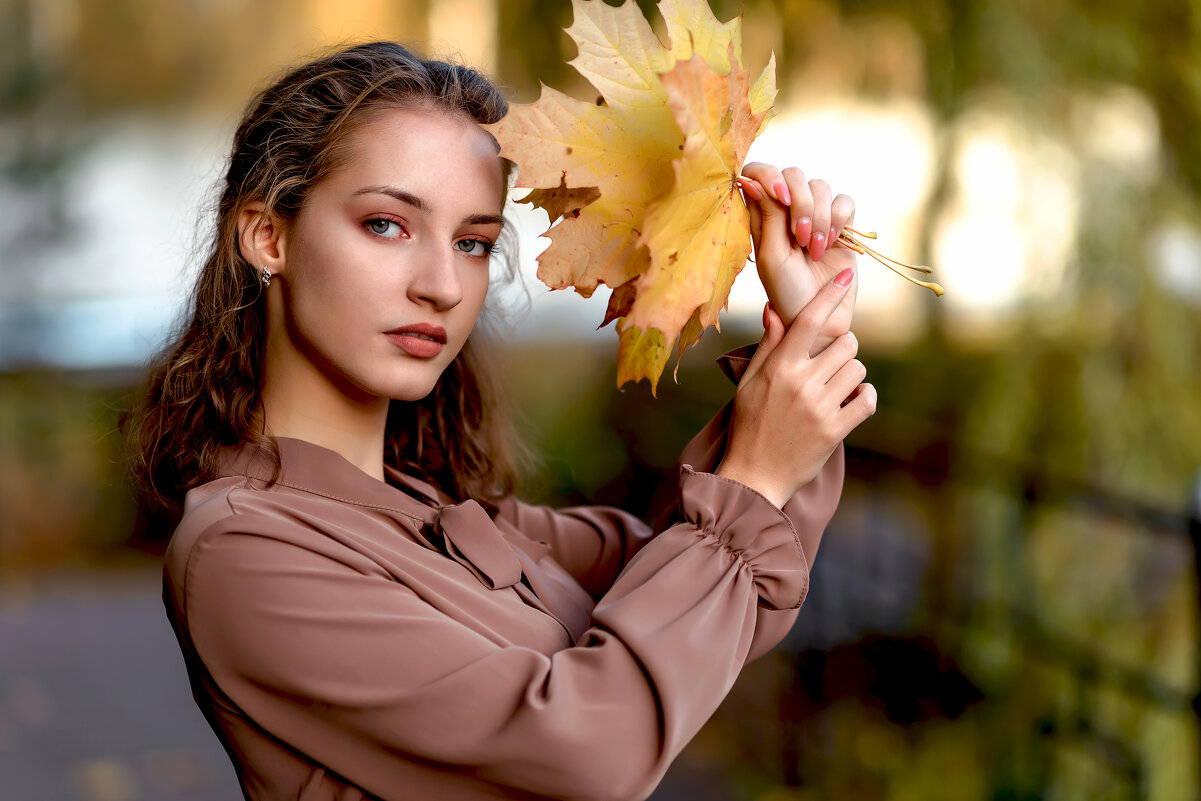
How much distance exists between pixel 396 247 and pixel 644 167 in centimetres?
25

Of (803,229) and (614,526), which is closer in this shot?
(803,229)

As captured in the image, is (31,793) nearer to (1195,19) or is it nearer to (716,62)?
(716,62)

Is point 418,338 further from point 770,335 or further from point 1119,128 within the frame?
point 1119,128

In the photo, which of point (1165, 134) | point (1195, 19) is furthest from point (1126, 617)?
point (1195, 19)

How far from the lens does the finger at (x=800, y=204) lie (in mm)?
1084

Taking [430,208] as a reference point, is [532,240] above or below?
below

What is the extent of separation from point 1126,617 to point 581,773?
2100 millimetres

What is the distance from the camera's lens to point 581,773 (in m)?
0.95

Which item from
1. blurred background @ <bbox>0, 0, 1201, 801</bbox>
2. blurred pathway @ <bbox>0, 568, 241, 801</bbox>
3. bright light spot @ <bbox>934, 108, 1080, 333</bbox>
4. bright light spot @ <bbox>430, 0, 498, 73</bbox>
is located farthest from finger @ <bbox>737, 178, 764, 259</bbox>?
bright light spot @ <bbox>430, 0, 498, 73</bbox>

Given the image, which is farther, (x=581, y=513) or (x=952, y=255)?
(x=952, y=255)

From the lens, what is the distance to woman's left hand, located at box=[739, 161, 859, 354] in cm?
108

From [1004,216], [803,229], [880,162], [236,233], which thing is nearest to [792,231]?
[803,229]

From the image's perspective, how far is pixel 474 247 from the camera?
3.91ft

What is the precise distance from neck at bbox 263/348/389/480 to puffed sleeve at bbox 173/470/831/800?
208mm
